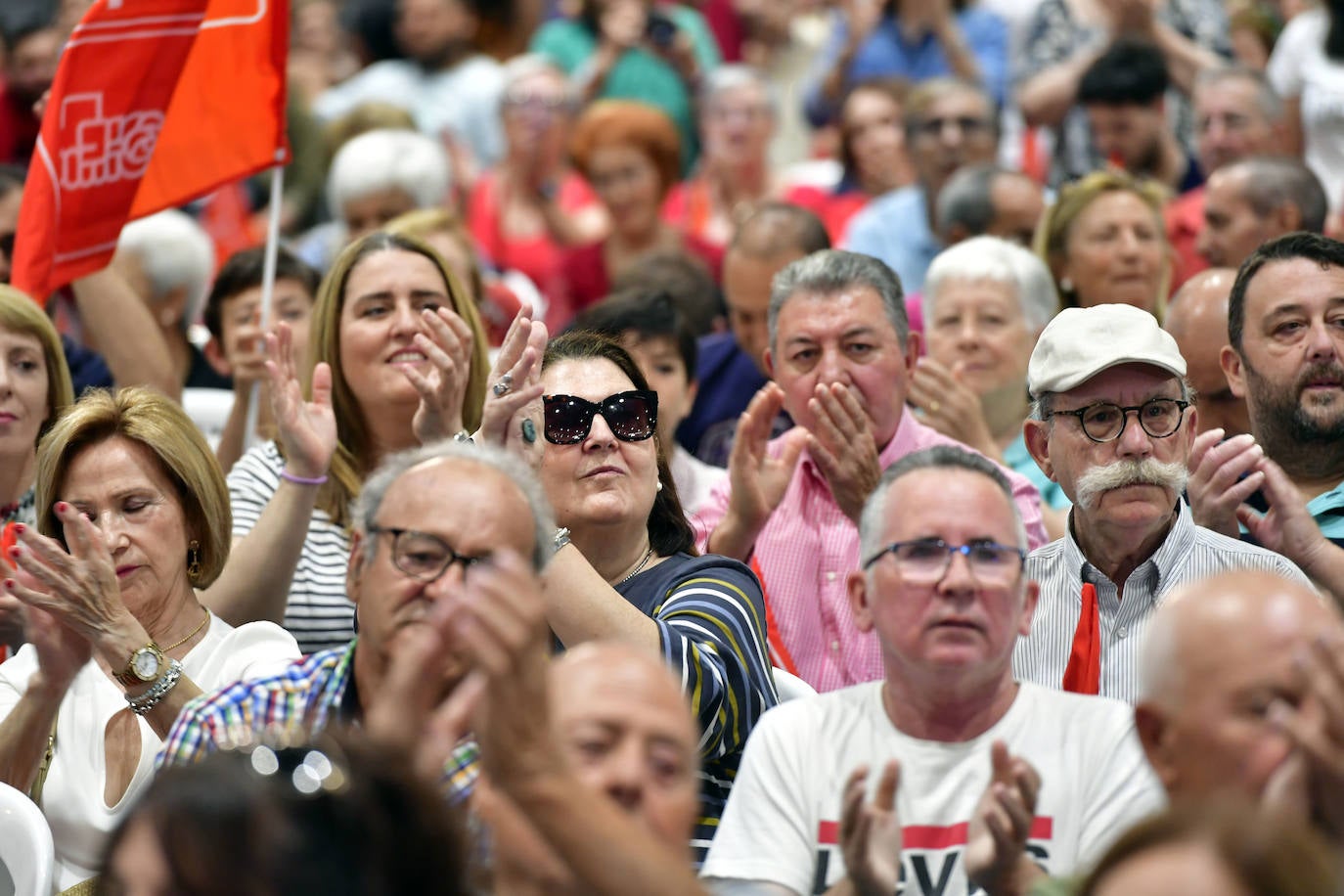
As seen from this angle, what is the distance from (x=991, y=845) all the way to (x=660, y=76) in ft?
23.8

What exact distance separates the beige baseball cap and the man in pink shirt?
0.28 metres

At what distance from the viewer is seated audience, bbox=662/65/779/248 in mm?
8930

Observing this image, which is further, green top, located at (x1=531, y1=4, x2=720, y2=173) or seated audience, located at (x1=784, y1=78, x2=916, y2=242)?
green top, located at (x1=531, y1=4, x2=720, y2=173)

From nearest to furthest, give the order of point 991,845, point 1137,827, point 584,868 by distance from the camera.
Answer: point 1137,827 < point 584,868 < point 991,845

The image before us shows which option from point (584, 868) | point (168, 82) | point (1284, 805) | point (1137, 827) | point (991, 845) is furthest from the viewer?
point (168, 82)

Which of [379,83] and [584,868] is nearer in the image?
[584,868]

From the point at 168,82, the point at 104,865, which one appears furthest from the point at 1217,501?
the point at 168,82

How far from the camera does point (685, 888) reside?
8.25 feet

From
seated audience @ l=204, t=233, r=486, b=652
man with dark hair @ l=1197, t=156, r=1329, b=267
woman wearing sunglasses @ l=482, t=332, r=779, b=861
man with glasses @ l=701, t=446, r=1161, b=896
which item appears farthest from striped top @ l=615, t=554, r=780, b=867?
man with dark hair @ l=1197, t=156, r=1329, b=267

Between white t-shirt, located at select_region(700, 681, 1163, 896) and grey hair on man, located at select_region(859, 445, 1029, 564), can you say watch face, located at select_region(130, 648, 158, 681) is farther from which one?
grey hair on man, located at select_region(859, 445, 1029, 564)

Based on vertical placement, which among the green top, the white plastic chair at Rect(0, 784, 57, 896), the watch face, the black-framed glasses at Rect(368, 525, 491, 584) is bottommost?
the white plastic chair at Rect(0, 784, 57, 896)

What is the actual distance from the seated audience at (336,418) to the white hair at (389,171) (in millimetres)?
1883

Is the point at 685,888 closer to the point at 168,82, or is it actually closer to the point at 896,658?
the point at 896,658

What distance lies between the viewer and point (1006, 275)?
18.4 feet
